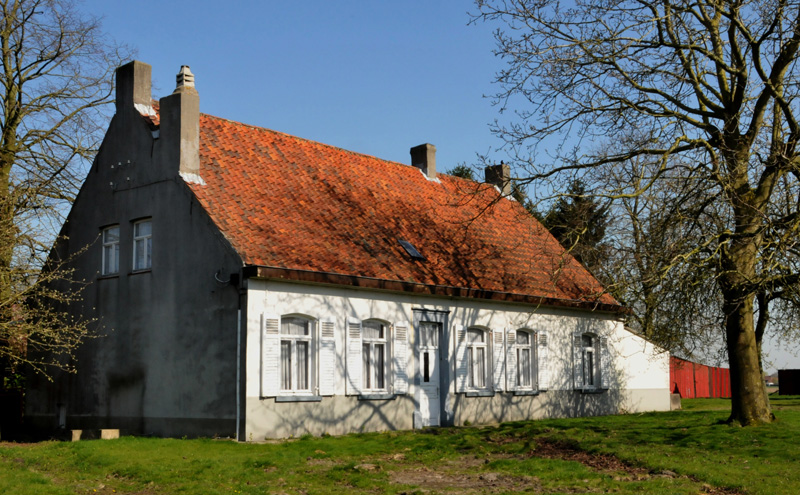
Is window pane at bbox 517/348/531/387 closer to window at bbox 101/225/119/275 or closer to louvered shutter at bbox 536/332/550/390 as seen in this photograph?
louvered shutter at bbox 536/332/550/390

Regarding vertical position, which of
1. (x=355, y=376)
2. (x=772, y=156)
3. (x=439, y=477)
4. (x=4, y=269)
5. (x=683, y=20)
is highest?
(x=683, y=20)

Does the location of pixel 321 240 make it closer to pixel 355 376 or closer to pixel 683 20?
pixel 355 376

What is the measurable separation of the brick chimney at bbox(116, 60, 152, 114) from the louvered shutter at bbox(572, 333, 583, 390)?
1367 cm

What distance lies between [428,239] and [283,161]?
4358 mm

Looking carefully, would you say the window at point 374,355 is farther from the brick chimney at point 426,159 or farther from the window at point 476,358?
the brick chimney at point 426,159

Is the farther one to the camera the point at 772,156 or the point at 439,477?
the point at 772,156

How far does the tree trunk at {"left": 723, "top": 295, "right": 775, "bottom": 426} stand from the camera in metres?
18.3

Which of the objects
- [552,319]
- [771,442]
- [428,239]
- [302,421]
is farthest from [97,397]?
[771,442]

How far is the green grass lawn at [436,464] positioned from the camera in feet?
40.9

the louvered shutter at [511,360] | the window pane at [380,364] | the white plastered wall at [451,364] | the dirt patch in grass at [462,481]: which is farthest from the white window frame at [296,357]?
the louvered shutter at [511,360]

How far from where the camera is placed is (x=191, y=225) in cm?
1884

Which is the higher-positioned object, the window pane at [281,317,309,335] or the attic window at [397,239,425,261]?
the attic window at [397,239,425,261]

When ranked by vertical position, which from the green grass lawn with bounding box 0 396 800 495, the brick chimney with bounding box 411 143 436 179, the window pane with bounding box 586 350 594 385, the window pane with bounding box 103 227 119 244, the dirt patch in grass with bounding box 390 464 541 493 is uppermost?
the brick chimney with bounding box 411 143 436 179

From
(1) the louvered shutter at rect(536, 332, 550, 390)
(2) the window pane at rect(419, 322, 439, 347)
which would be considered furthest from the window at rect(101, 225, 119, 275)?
(1) the louvered shutter at rect(536, 332, 550, 390)
